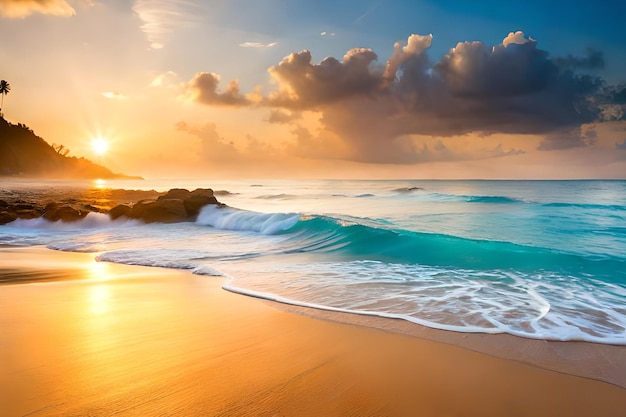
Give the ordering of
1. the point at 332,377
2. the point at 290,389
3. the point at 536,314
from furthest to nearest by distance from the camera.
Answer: the point at 536,314 < the point at 332,377 < the point at 290,389

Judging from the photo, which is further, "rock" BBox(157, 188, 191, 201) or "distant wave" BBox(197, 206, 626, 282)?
"rock" BBox(157, 188, 191, 201)

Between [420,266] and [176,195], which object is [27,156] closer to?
[176,195]

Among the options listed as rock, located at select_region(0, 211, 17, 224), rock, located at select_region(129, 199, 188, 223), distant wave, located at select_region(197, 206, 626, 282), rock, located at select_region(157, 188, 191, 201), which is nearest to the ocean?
distant wave, located at select_region(197, 206, 626, 282)

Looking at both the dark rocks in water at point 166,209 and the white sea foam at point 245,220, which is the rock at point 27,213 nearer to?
the dark rocks in water at point 166,209

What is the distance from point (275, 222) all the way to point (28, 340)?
584 inches

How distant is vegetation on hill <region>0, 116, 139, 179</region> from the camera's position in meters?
124

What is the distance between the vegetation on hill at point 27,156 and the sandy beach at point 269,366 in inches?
5906

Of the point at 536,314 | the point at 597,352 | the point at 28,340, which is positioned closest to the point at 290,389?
the point at 28,340

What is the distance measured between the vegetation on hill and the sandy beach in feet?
492

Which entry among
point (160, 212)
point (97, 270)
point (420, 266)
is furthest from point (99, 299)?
point (160, 212)

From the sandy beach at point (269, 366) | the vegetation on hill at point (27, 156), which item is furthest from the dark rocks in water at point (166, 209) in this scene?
the vegetation on hill at point (27, 156)

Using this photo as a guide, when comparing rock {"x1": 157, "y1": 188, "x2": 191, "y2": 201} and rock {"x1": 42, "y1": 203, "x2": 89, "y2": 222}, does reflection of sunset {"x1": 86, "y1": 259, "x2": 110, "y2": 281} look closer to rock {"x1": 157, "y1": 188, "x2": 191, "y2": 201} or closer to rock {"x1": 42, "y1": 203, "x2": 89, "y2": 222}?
rock {"x1": 42, "y1": 203, "x2": 89, "y2": 222}

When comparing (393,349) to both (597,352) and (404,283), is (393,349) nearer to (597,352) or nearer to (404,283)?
(597,352)

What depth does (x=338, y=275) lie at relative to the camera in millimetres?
8305
